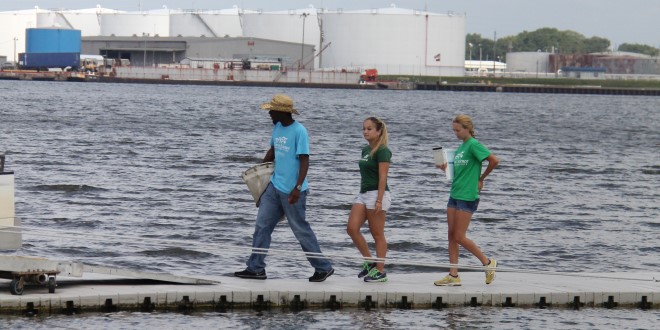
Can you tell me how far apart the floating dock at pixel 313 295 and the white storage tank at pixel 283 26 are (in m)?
172

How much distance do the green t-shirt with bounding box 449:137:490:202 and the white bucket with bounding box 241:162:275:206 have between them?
6.94 feet

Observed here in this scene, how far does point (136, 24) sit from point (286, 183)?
606 ft

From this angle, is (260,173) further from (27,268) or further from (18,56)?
(18,56)

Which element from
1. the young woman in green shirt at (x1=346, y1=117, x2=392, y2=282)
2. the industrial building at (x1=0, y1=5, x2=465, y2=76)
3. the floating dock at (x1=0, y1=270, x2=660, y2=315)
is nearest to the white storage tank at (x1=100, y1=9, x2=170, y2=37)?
the industrial building at (x1=0, y1=5, x2=465, y2=76)

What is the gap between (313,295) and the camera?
572 inches

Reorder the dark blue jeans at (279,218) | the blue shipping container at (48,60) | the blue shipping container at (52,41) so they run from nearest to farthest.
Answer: the dark blue jeans at (279,218), the blue shipping container at (48,60), the blue shipping container at (52,41)

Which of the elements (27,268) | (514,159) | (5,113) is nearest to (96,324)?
(27,268)

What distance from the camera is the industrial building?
7141 inches

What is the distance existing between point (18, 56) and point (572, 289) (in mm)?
173885

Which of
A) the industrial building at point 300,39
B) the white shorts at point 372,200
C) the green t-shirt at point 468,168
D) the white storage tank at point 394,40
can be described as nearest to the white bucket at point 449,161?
the green t-shirt at point 468,168

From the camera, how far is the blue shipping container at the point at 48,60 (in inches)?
6880

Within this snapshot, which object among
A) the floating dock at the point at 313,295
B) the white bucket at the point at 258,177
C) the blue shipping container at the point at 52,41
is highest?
the blue shipping container at the point at 52,41

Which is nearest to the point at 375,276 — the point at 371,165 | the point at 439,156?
the point at 371,165

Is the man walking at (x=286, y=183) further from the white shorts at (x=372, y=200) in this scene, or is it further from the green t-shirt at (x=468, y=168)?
the green t-shirt at (x=468, y=168)
